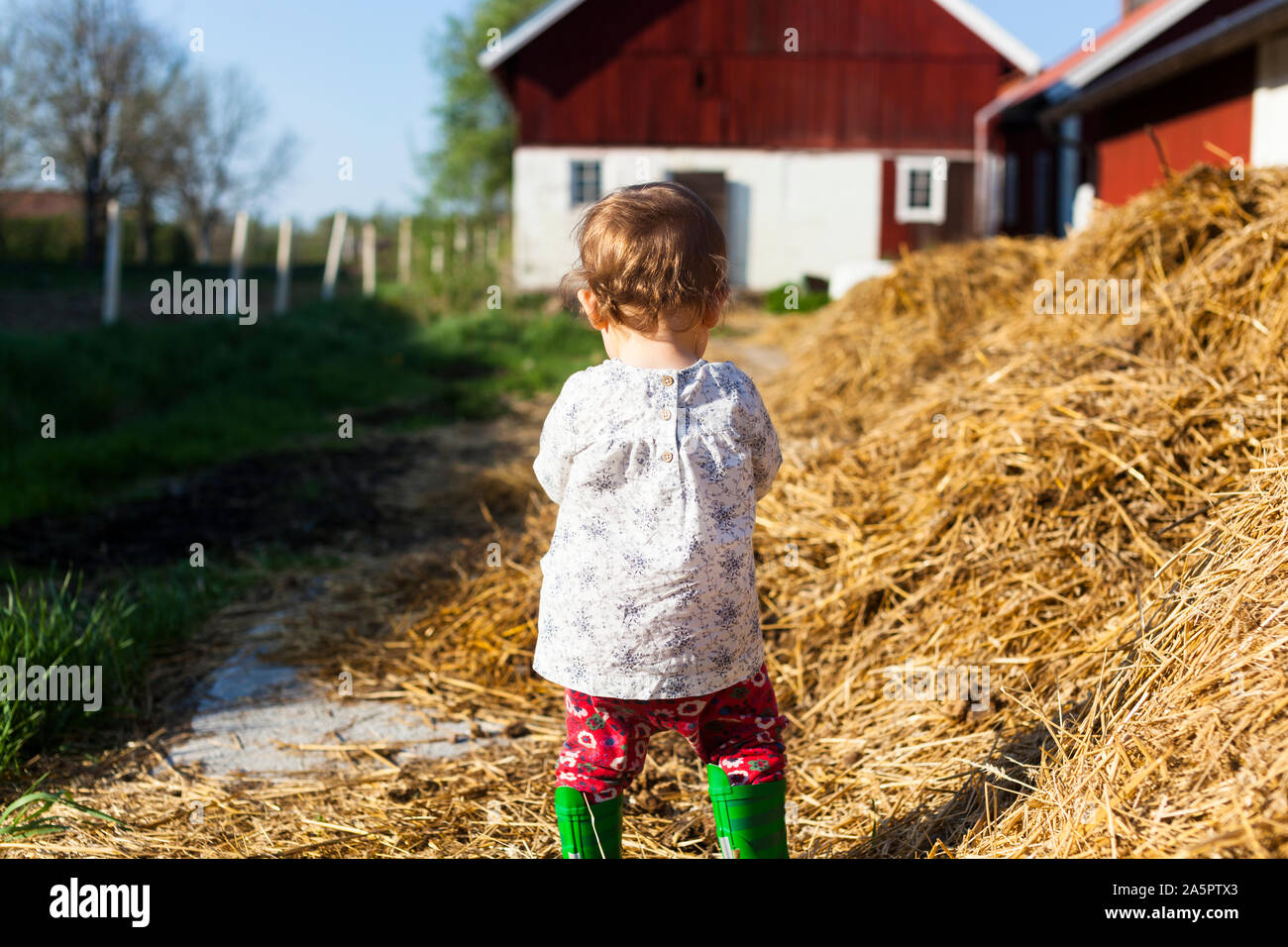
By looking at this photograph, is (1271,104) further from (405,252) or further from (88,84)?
(88,84)

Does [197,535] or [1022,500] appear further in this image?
[197,535]

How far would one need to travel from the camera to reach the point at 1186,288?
373 cm

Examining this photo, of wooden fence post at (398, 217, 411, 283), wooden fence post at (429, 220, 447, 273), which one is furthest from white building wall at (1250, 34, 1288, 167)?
wooden fence post at (398, 217, 411, 283)

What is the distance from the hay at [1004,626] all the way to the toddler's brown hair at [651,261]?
3.73ft

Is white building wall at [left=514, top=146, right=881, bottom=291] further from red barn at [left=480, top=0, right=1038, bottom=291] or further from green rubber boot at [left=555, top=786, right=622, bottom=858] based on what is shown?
green rubber boot at [left=555, top=786, right=622, bottom=858]

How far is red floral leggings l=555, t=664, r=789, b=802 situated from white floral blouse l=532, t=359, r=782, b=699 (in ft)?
0.22

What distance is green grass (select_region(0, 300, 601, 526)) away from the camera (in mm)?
6098

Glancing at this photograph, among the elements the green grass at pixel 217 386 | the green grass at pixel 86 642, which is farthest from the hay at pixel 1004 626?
the green grass at pixel 217 386

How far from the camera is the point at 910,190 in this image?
20188mm

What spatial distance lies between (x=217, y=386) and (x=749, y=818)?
7.76m
